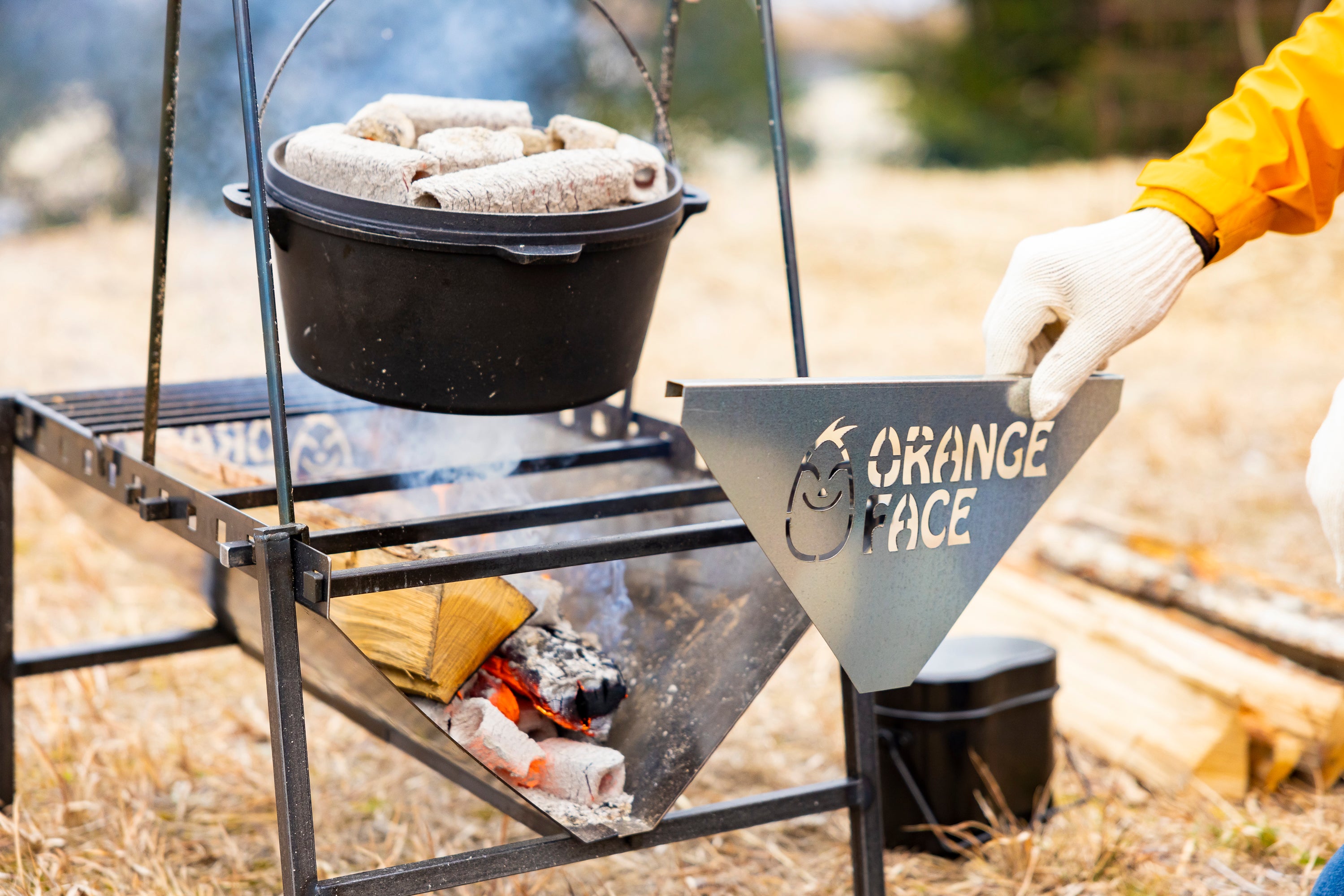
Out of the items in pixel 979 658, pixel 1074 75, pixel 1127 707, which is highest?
pixel 1074 75

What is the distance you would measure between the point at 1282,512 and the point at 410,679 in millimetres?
3171

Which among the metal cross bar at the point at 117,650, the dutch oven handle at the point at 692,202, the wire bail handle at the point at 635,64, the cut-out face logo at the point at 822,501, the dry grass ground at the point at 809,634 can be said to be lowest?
the dry grass ground at the point at 809,634

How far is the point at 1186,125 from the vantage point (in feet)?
31.8

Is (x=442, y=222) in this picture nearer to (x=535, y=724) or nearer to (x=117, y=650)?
(x=535, y=724)

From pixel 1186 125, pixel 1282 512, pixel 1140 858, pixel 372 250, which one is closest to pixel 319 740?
pixel 372 250

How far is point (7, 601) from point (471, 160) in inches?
45.8

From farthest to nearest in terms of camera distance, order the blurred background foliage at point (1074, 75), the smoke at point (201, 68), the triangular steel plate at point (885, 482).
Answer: the blurred background foliage at point (1074, 75) → the smoke at point (201, 68) → the triangular steel plate at point (885, 482)

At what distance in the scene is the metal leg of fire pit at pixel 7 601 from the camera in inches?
73.9

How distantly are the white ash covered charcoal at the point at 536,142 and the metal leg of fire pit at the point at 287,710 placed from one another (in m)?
0.65

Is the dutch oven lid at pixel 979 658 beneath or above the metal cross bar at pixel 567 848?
beneath

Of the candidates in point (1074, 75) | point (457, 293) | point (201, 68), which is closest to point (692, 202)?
point (457, 293)

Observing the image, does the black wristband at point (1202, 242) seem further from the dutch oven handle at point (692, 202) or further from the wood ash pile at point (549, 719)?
the wood ash pile at point (549, 719)

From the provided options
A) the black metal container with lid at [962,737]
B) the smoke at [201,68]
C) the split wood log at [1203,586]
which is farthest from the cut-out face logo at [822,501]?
the smoke at [201,68]

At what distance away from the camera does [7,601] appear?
1946 mm
